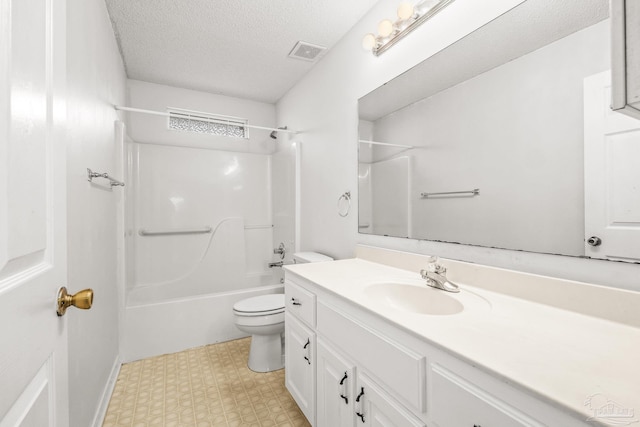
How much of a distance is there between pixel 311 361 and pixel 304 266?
0.46m

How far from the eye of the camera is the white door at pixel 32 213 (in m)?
0.41

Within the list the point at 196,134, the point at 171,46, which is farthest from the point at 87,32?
the point at 196,134

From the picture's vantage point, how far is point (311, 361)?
1272 millimetres

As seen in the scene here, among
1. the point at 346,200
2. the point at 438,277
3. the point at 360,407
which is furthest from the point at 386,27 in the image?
the point at 360,407

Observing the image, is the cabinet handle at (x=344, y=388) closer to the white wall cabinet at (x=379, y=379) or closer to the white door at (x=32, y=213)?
the white wall cabinet at (x=379, y=379)

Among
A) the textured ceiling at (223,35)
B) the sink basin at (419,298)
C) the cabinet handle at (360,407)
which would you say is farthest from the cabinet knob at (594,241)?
the textured ceiling at (223,35)

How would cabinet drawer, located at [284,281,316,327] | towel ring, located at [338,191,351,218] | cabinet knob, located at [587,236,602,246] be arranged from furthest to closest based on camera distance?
towel ring, located at [338,191,351,218] < cabinet drawer, located at [284,281,316,327] < cabinet knob, located at [587,236,602,246]

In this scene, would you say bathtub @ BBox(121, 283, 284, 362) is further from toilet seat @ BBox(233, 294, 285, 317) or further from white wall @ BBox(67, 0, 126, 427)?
toilet seat @ BBox(233, 294, 285, 317)

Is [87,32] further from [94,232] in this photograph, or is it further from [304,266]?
[304,266]

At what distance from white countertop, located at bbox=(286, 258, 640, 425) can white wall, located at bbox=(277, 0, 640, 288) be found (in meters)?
0.16

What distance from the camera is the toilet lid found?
1926 millimetres

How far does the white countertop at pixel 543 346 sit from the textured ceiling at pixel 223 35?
1761 millimetres

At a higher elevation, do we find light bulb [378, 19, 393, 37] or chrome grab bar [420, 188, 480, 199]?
light bulb [378, 19, 393, 37]

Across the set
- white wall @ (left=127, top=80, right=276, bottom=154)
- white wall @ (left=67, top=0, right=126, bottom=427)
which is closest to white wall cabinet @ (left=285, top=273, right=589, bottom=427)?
white wall @ (left=67, top=0, right=126, bottom=427)
